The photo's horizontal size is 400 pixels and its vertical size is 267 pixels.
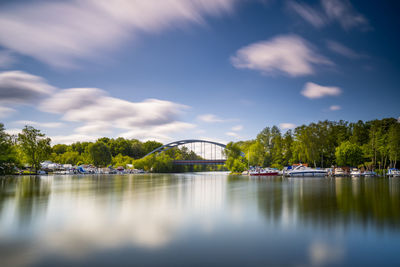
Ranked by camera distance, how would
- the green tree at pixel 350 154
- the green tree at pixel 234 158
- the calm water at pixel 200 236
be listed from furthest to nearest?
the green tree at pixel 234 158 → the green tree at pixel 350 154 → the calm water at pixel 200 236

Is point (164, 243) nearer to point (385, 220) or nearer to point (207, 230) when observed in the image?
point (207, 230)

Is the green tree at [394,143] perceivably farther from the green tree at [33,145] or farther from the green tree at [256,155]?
the green tree at [33,145]

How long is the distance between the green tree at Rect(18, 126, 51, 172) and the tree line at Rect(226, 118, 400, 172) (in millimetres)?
47296

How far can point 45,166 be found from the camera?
84750 mm

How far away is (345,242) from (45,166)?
91.8 meters

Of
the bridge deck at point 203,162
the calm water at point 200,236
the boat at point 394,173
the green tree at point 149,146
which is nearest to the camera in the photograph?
the calm water at point 200,236

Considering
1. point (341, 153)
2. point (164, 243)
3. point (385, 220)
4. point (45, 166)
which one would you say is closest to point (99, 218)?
point (164, 243)

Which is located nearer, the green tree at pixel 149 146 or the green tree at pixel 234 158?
the green tree at pixel 234 158

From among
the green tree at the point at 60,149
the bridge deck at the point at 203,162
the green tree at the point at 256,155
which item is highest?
the green tree at the point at 60,149

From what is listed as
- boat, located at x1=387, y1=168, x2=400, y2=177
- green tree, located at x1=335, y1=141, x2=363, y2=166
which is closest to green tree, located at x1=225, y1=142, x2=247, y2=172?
green tree, located at x1=335, y1=141, x2=363, y2=166

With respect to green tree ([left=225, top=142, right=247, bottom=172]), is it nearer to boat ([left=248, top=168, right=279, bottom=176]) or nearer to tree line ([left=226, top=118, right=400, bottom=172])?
tree line ([left=226, top=118, right=400, bottom=172])

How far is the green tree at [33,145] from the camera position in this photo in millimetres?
64625

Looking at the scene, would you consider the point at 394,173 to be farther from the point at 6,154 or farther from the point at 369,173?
the point at 6,154

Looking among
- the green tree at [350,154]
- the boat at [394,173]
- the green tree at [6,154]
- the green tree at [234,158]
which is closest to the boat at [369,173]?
the boat at [394,173]
